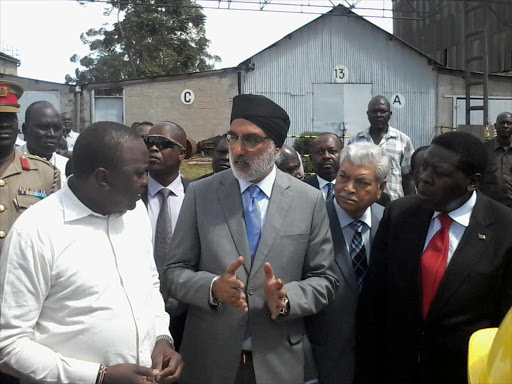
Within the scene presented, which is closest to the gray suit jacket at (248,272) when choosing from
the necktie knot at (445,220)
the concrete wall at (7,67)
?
the necktie knot at (445,220)

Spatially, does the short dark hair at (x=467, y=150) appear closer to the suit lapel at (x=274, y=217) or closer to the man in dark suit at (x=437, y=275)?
the man in dark suit at (x=437, y=275)

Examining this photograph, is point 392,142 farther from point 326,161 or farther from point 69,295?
point 69,295

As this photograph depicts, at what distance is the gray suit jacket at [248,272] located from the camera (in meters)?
Answer: 2.87

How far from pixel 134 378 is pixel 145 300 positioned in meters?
0.36

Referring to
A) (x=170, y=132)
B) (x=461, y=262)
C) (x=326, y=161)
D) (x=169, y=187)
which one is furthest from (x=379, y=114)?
(x=461, y=262)

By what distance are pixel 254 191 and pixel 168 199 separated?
1079mm

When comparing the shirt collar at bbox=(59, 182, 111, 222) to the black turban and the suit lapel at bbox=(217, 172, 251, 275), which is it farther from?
the black turban

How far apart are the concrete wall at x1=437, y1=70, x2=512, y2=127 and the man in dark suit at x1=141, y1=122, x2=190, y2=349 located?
22488 millimetres

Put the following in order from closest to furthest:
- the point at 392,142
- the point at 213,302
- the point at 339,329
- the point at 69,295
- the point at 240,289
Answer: the point at 69,295, the point at 240,289, the point at 213,302, the point at 339,329, the point at 392,142

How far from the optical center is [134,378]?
2.40 m

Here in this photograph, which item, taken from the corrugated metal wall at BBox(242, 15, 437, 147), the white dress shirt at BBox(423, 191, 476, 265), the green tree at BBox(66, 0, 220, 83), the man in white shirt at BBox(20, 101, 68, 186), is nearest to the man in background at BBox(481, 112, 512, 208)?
the white dress shirt at BBox(423, 191, 476, 265)

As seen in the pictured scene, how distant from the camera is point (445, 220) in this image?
122 inches

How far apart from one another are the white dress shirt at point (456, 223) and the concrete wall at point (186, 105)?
826 inches

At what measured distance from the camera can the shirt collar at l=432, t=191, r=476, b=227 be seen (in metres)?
3.05
